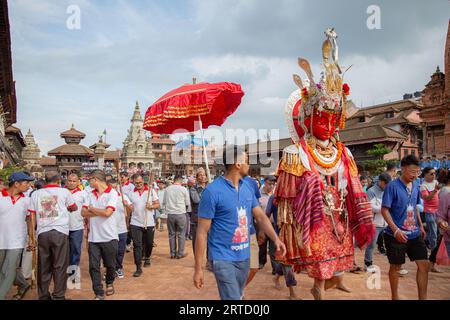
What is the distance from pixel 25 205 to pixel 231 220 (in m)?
3.54

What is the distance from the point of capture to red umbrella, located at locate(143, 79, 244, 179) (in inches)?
226

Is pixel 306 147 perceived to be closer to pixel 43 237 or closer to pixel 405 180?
pixel 405 180

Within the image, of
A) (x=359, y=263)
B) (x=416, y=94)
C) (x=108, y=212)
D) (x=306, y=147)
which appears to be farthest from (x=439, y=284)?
(x=416, y=94)

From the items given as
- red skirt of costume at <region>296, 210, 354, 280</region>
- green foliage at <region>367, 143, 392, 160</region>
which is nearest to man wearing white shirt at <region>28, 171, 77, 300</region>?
red skirt of costume at <region>296, 210, 354, 280</region>

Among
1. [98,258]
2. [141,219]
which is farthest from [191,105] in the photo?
[98,258]

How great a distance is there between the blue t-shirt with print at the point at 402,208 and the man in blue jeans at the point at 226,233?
2.00 meters

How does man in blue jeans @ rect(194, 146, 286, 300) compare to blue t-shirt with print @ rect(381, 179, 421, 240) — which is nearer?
man in blue jeans @ rect(194, 146, 286, 300)

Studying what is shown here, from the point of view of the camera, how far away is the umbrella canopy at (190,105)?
574 cm

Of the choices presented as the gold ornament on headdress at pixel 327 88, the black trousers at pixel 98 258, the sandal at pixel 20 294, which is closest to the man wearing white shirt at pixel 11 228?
the sandal at pixel 20 294

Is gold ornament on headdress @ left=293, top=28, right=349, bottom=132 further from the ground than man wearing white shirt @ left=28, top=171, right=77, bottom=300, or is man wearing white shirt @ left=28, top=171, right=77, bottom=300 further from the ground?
gold ornament on headdress @ left=293, top=28, right=349, bottom=132

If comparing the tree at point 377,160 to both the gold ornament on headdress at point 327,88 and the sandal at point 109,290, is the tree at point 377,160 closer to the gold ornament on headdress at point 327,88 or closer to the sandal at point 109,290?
the gold ornament on headdress at point 327,88

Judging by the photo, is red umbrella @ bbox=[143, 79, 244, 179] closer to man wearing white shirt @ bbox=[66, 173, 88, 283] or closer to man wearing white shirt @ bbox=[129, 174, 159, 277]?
man wearing white shirt @ bbox=[129, 174, 159, 277]

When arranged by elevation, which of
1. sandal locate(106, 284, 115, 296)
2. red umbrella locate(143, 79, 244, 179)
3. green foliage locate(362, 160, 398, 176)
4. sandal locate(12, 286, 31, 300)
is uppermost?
red umbrella locate(143, 79, 244, 179)
